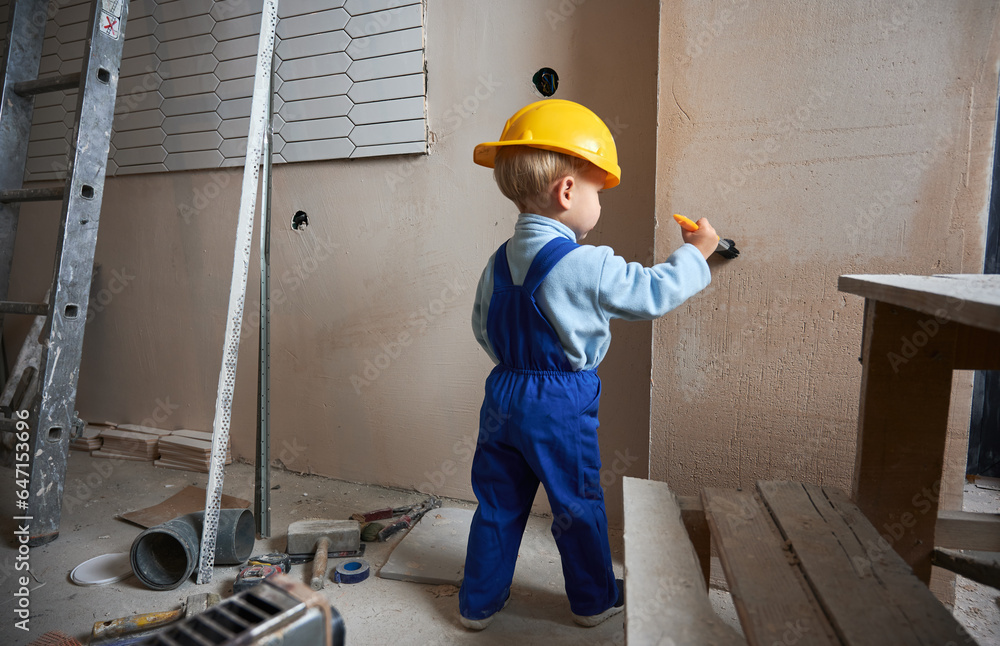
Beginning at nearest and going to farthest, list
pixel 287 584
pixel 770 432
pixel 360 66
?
pixel 287 584 < pixel 770 432 < pixel 360 66

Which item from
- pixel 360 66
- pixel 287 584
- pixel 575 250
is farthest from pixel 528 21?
pixel 287 584

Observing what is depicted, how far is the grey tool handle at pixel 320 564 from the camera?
→ 1.96m

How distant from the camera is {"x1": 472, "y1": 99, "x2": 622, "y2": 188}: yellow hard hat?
5.05ft

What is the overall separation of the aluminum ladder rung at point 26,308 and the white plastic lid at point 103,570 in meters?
0.93

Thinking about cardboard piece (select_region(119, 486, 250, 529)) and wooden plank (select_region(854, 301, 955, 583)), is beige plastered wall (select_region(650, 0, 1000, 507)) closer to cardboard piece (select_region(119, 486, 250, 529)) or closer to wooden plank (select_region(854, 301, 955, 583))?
wooden plank (select_region(854, 301, 955, 583))

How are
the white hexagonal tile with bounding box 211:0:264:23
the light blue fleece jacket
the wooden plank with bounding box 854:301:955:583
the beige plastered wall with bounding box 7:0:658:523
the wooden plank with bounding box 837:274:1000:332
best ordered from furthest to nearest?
the white hexagonal tile with bounding box 211:0:264:23 < the beige plastered wall with bounding box 7:0:658:523 < the light blue fleece jacket < the wooden plank with bounding box 854:301:955:583 < the wooden plank with bounding box 837:274:1000:332

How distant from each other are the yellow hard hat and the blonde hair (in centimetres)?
2

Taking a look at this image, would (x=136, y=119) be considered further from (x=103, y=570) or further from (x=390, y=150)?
(x=103, y=570)

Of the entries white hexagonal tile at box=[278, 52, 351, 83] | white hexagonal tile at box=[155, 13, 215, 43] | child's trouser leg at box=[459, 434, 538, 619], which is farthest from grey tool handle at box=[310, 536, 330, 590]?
white hexagonal tile at box=[155, 13, 215, 43]

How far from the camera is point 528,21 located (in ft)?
7.63

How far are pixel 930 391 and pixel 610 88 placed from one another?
1.53m

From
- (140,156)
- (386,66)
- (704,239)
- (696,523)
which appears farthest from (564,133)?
(140,156)

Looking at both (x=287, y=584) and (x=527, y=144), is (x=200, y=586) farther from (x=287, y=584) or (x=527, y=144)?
(x=527, y=144)

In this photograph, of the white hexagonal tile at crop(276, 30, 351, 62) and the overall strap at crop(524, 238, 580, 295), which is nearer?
the overall strap at crop(524, 238, 580, 295)
